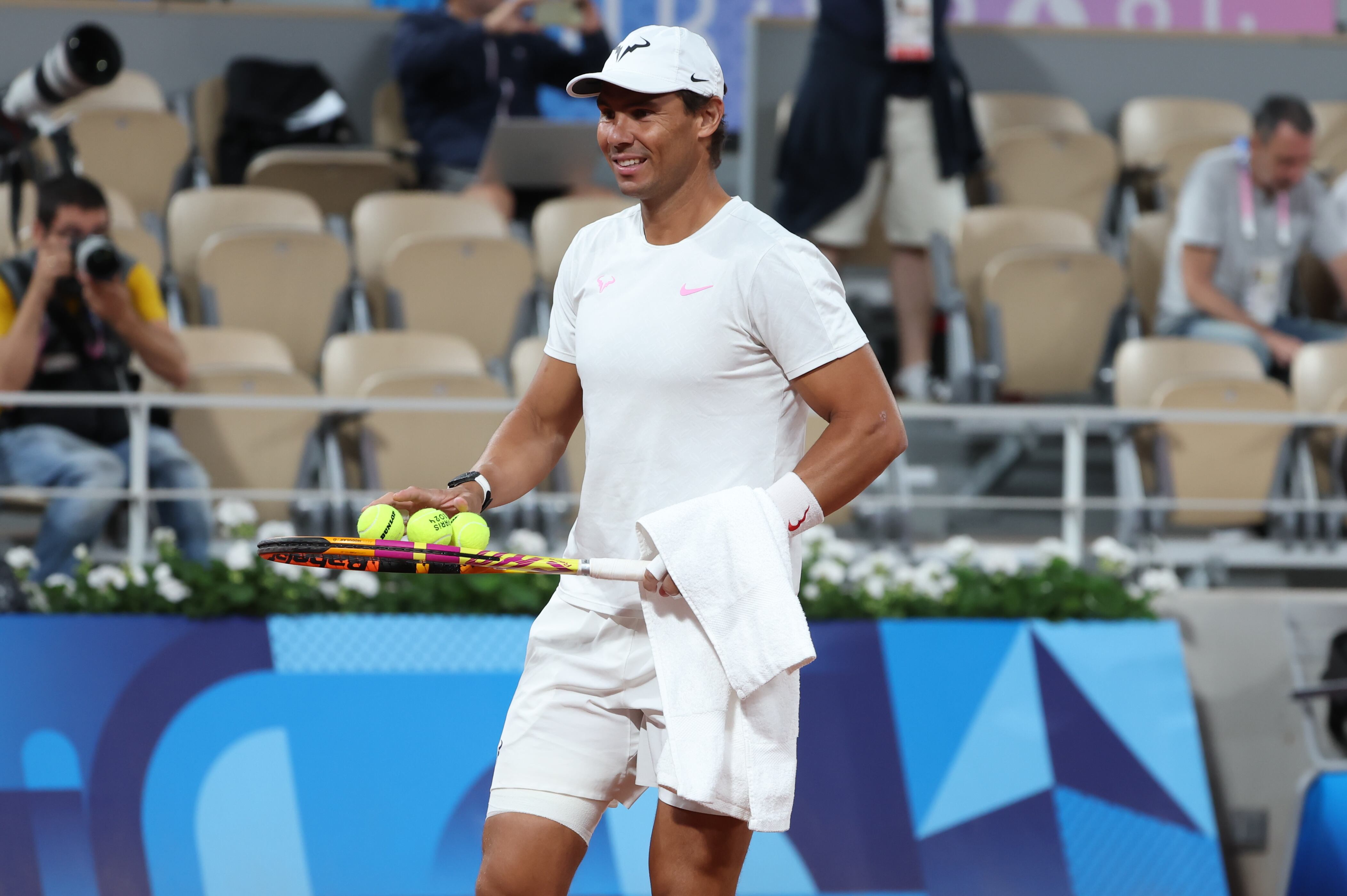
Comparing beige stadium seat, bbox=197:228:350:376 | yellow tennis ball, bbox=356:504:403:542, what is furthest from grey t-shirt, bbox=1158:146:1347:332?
yellow tennis ball, bbox=356:504:403:542

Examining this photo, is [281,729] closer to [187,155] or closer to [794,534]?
[794,534]

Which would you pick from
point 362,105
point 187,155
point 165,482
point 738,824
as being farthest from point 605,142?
point 362,105

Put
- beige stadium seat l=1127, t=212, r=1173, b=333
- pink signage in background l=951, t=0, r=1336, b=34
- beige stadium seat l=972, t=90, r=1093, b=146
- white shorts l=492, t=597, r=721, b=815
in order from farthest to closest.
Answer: pink signage in background l=951, t=0, r=1336, b=34
beige stadium seat l=972, t=90, r=1093, b=146
beige stadium seat l=1127, t=212, r=1173, b=333
white shorts l=492, t=597, r=721, b=815

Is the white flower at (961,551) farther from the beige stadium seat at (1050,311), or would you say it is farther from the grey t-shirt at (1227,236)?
the grey t-shirt at (1227,236)

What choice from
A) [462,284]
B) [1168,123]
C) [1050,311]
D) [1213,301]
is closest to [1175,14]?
[1168,123]

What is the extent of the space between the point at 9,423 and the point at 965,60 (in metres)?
5.47

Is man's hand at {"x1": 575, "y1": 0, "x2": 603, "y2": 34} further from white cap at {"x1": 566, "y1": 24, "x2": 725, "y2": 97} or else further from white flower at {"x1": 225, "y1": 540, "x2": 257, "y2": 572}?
white cap at {"x1": 566, "y1": 24, "x2": 725, "y2": 97}

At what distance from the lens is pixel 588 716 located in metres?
2.72

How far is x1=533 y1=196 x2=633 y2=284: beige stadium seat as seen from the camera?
6688 mm

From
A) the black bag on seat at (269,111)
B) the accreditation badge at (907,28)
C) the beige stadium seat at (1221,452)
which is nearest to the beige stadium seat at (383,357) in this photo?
the black bag on seat at (269,111)

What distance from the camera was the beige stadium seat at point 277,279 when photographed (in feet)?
20.1

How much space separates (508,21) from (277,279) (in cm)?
179

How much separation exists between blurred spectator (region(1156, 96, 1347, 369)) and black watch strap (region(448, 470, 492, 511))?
441 centimetres

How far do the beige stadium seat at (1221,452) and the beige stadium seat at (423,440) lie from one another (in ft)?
7.98
